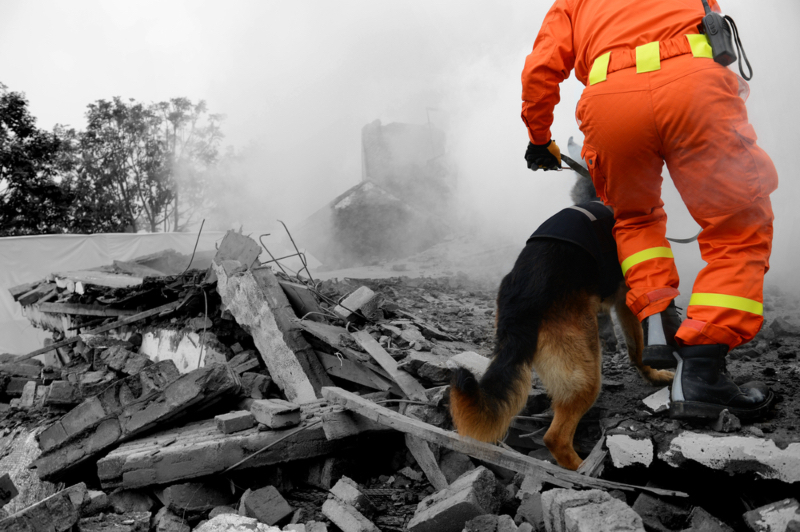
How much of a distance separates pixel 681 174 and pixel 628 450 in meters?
1.02

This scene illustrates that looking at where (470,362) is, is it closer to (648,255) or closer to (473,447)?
(473,447)

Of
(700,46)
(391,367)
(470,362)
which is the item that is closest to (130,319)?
(391,367)

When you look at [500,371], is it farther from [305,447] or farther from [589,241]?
Answer: [305,447]

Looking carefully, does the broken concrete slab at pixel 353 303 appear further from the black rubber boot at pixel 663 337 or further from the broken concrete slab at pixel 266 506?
the black rubber boot at pixel 663 337

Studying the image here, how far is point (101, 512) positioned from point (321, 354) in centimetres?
155

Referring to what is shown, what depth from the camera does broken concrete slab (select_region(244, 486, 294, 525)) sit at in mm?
2230

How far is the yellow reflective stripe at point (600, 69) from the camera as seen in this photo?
182cm

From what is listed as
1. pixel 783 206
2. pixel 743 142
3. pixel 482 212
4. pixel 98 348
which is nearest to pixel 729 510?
pixel 743 142

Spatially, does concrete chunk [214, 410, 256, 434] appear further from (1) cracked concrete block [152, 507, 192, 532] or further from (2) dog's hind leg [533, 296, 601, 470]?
(2) dog's hind leg [533, 296, 601, 470]

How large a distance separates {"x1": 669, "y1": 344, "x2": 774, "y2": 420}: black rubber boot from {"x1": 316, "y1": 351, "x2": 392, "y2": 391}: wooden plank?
1.62 meters

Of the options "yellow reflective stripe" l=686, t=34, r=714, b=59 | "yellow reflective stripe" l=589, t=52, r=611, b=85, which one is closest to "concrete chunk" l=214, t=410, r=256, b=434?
"yellow reflective stripe" l=589, t=52, r=611, b=85

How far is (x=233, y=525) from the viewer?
1.98 meters

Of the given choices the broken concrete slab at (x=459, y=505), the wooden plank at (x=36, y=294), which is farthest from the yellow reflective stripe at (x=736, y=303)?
the wooden plank at (x=36, y=294)

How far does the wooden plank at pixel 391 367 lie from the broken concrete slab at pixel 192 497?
3.50 ft
